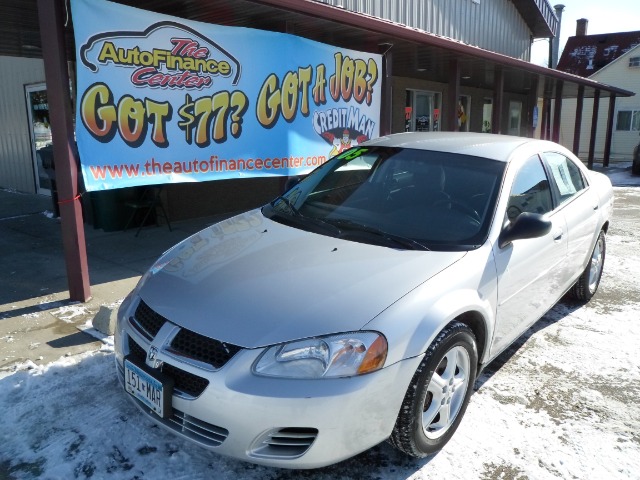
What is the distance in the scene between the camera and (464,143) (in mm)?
3643

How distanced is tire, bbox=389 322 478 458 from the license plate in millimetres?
1021

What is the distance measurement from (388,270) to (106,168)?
9.96 feet

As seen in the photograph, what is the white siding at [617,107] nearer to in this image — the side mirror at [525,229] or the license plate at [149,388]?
the side mirror at [525,229]

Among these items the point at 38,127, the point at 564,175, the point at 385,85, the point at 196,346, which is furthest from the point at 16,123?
the point at 564,175

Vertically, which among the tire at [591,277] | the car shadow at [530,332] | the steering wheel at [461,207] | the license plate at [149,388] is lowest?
the car shadow at [530,332]

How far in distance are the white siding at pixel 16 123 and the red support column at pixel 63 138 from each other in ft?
20.4

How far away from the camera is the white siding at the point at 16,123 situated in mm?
9867

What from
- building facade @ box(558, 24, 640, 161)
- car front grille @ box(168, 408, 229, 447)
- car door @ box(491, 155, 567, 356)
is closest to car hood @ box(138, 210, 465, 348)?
car front grille @ box(168, 408, 229, 447)

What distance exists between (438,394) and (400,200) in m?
1.26

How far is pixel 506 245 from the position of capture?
2945mm

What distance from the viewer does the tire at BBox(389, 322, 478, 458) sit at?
91.4 inches

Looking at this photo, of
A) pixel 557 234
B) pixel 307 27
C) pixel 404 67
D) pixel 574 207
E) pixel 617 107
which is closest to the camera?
pixel 557 234

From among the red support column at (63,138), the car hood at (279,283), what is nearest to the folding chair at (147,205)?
the red support column at (63,138)

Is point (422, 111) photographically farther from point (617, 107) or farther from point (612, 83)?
point (612, 83)
